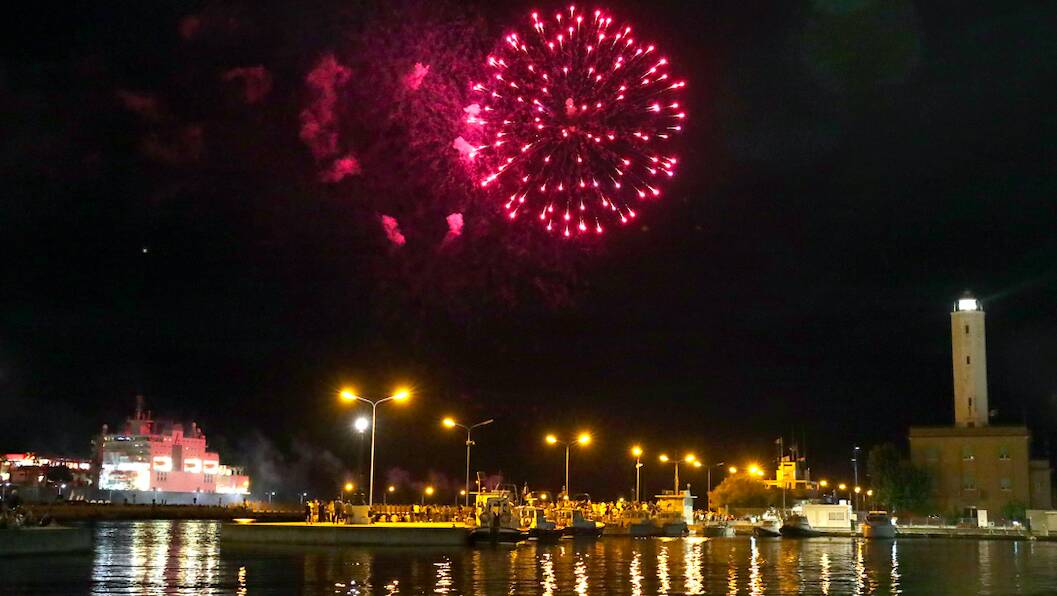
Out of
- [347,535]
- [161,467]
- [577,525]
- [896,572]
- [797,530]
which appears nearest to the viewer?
[896,572]

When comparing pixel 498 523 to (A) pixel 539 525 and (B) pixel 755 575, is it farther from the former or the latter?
(B) pixel 755 575

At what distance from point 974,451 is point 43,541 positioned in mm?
77923

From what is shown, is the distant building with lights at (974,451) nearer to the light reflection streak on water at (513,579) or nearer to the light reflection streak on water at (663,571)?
the light reflection streak on water at (663,571)

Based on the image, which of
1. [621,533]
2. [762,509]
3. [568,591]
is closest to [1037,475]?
[762,509]

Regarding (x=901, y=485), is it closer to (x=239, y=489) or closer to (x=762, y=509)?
(x=762, y=509)

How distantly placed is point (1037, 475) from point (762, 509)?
29.5 meters

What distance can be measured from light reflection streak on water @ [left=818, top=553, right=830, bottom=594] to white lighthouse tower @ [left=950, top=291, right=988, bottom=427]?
56.0 metres

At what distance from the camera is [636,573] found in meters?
33.0

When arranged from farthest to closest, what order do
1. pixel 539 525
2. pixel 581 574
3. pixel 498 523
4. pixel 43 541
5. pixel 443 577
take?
pixel 539 525 < pixel 498 523 < pixel 43 541 < pixel 581 574 < pixel 443 577

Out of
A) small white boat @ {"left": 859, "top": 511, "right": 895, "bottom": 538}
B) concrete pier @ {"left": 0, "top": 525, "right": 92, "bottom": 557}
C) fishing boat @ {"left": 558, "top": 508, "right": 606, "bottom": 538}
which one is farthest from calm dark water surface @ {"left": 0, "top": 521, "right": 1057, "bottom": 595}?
small white boat @ {"left": 859, "top": 511, "right": 895, "bottom": 538}

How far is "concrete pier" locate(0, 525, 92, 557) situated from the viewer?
38.6m

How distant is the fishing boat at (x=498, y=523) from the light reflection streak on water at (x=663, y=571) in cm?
749

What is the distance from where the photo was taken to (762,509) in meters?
119

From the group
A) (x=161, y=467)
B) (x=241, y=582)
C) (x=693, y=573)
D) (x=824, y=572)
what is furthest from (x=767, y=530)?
(x=161, y=467)
